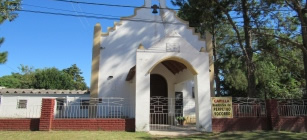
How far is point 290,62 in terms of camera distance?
17516 mm

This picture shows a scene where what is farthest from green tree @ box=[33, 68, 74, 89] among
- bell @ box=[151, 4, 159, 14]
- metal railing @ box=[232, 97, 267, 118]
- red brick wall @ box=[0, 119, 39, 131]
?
metal railing @ box=[232, 97, 267, 118]

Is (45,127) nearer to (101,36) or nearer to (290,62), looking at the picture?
(101,36)

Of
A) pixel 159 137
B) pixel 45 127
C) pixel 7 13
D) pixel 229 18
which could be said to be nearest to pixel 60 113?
pixel 45 127

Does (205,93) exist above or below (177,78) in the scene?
below

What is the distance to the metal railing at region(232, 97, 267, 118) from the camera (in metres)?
12.2

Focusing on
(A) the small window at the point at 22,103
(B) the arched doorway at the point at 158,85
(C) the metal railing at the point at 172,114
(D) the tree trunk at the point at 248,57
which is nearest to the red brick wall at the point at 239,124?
(C) the metal railing at the point at 172,114

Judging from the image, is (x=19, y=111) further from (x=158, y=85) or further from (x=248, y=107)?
(x=248, y=107)

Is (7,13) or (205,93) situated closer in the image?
(205,93)

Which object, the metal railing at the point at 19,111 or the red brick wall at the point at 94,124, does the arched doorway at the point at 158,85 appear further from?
the metal railing at the point at 19,111

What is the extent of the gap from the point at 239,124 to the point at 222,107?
1.10 meters

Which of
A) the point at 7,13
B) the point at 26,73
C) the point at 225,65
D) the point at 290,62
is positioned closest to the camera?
the point at 7,13

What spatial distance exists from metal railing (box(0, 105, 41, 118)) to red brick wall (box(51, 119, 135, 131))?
376cm

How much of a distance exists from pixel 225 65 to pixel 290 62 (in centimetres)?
572

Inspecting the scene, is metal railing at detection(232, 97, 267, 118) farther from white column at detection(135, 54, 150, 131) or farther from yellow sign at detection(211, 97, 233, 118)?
white column at detection(135, 54, 150, 131)
